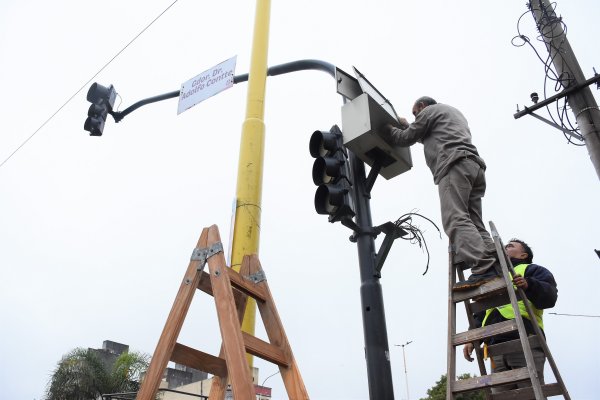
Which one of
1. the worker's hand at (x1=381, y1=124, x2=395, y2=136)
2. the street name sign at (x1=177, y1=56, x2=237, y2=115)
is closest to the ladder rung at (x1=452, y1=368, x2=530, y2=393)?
the worker's hand at (x1=381, y1=124, x2=395, y2=136)

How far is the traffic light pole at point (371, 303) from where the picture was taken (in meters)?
4.04

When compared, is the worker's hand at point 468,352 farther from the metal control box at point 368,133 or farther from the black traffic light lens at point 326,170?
the metal control box at point 368,133

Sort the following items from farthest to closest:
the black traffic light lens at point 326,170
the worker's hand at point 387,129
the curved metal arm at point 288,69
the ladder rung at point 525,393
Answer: the curved metal arm at point 288,69, the worker's hand at point 387,129, the black traffic light lens at point 326,170, the ladder rung at point 525,393

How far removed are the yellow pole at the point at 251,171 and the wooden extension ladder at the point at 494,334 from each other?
1.66 metres

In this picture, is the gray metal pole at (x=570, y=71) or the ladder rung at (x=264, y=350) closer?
the ladder rung at (x=264, y=350)

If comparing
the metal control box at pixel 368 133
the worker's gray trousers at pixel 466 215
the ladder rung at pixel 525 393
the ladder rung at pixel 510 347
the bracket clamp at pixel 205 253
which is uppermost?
the metal control box at pixel 368 133

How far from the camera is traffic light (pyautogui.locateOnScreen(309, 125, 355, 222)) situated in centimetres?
461

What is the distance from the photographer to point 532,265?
396 cm

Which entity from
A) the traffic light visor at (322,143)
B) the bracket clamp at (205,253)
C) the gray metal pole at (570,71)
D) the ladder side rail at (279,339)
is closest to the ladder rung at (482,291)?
the ladder side rail at (279,339)

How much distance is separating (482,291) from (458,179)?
103cm

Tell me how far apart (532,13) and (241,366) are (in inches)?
367

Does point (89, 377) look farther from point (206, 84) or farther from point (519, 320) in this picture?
point (519, 320)

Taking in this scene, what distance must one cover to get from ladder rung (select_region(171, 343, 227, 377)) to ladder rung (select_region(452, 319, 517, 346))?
1.64 metres

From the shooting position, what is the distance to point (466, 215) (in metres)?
3.92
